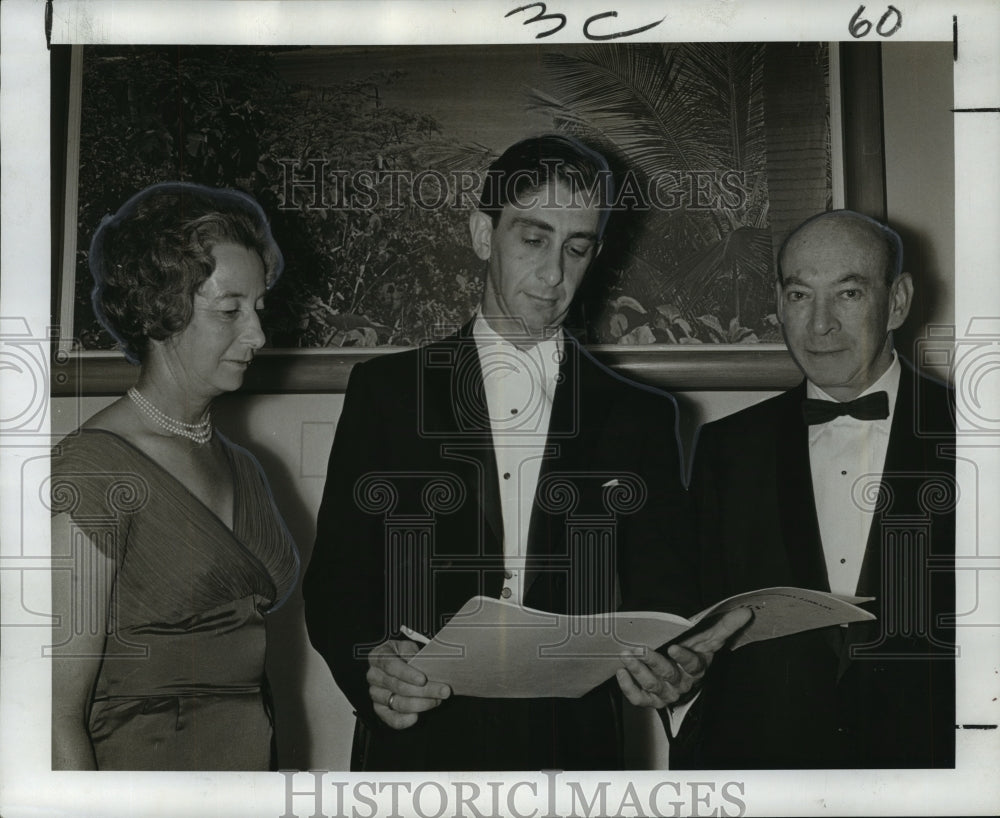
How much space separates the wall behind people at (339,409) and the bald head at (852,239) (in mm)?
52

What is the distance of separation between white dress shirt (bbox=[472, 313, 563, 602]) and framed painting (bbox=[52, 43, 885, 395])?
0.10 metres

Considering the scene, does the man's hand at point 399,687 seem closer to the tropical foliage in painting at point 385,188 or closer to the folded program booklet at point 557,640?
the folded program booklet at point 557,640

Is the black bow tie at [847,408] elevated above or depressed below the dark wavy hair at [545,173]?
below

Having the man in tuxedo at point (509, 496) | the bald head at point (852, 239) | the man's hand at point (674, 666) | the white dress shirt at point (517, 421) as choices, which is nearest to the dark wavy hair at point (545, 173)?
the man in tuxedo at point (509, 496)

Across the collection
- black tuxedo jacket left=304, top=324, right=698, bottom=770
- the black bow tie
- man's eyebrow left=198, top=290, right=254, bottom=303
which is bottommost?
black tuxedo jacket left=304, top=324, right=698, bottom=770

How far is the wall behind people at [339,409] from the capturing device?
8.21 ft

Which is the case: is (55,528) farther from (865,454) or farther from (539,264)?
(865,454)

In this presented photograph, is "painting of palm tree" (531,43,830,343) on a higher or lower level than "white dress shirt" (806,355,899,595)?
higher

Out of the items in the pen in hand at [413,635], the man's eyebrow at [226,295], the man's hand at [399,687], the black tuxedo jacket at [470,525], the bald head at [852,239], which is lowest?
the man's hand at [399,687]

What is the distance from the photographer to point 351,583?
8.20 feet

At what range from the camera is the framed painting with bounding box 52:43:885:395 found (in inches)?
98.8

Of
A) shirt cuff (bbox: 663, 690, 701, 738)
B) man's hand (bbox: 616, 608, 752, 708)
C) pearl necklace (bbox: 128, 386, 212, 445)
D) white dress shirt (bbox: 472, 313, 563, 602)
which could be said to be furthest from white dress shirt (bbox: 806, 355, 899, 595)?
pearl necklace (bbox: 128, 386, 212, 445)

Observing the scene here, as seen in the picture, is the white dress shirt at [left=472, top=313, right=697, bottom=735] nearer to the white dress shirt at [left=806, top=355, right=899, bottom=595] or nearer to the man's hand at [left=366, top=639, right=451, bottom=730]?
the man's hand at [left=366, top=639, right=451, bottom=730]

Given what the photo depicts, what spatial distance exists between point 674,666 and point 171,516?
1200 millimetres
